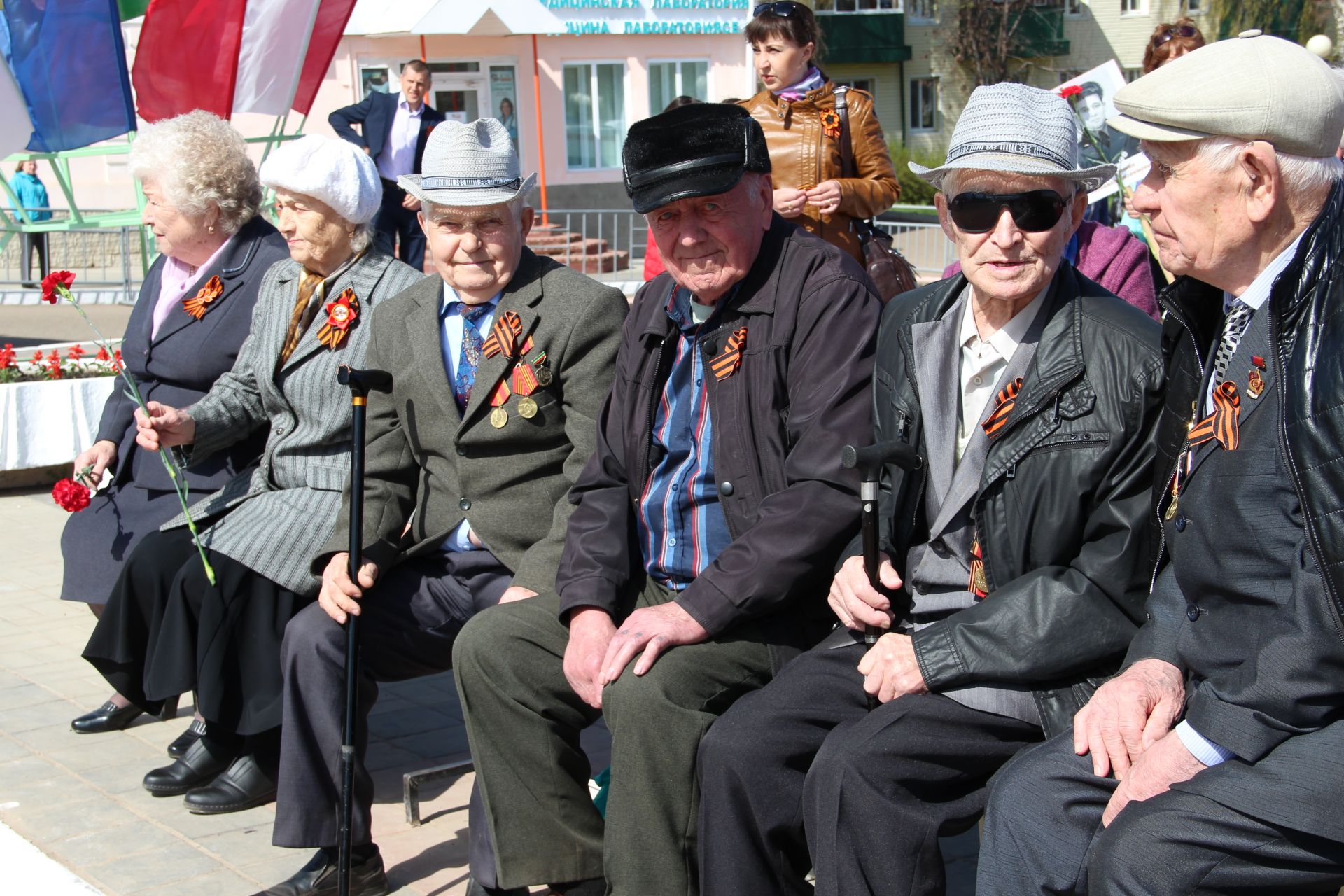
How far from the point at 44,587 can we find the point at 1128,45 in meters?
39.8

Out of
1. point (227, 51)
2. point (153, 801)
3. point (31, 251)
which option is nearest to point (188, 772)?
point (153, 801)

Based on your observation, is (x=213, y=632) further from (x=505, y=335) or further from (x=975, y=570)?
(x=975, y=570)

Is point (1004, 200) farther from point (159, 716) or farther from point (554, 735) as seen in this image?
point (159, 716)

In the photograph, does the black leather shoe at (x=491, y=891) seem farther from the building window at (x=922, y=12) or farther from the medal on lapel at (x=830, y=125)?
the building window at (x=922, y=12)

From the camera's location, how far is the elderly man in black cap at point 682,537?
3.03 meters

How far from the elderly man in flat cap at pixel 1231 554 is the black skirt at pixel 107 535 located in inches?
124

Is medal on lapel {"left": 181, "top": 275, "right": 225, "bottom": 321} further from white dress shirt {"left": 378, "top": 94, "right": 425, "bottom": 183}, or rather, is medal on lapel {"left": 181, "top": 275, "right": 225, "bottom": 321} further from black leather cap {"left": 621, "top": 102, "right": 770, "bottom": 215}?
white dress shirt {"left": 378, "top": 94, "right": 425, "bottom": 183}

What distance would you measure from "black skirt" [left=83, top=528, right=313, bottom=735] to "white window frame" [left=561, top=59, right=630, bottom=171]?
76.0 feet

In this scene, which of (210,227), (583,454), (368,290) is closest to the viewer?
(583,454)

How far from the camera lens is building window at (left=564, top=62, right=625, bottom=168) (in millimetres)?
27203

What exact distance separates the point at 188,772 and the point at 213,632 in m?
0.48

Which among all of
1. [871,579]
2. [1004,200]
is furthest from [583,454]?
[1004,200]

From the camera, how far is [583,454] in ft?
12.4

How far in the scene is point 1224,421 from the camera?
244 cm
